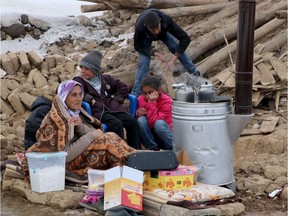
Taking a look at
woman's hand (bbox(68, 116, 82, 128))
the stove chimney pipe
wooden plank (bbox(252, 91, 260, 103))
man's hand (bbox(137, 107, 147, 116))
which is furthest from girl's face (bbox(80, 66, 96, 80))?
wooden plank (bbox(252, 91, 260, 103))

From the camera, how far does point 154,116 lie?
21.6ft

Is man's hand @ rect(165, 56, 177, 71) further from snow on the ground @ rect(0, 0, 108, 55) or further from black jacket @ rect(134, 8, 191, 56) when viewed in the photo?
snow on the ground @ rect(0, 0, 108, 55)

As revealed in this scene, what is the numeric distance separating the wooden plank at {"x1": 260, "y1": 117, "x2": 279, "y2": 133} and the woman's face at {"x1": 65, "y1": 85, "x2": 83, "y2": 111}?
303 centimetres

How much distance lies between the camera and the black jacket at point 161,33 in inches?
301

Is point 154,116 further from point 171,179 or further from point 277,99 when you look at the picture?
point 277,99

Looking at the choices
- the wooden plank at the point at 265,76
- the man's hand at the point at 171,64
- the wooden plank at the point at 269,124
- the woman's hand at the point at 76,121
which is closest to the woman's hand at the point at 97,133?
the woman's hand at the point at 76,121

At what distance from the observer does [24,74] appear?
10578mm

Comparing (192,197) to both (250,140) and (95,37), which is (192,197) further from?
(95,37)

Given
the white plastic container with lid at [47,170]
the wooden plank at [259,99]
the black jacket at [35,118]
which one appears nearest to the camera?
the white plastic container with lid at [47,170]

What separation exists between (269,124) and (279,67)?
1.03 m

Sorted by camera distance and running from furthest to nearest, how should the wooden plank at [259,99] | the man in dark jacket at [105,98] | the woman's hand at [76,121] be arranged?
the wooden plank at [259,99]
the man in dark jacket at [105,98]
the woman's hand at [76,121]

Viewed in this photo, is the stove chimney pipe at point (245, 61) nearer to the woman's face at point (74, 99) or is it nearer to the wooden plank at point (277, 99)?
→ the woman's face at point (74, 99)

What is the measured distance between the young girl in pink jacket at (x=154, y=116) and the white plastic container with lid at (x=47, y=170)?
141 cm

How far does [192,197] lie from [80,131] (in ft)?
4.39
